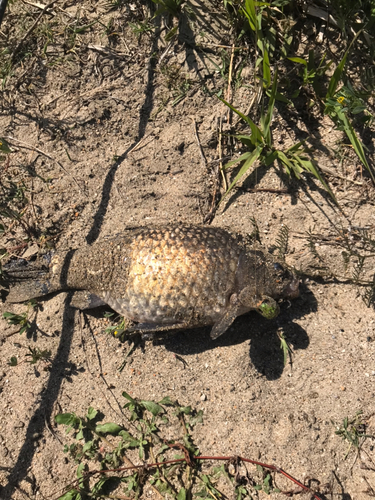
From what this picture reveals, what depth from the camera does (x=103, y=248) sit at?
3709mm

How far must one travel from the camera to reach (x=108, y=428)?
3.72 metres

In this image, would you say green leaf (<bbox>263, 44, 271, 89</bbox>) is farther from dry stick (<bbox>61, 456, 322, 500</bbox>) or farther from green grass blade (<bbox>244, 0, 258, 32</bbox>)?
dry stick (<bbox>61, 456, 322, 500</bbox>)

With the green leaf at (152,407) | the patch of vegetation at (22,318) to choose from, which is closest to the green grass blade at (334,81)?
the green leaf at (152,407)

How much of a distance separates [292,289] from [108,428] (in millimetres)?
2125

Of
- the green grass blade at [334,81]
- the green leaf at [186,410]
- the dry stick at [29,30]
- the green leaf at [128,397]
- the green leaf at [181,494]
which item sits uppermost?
the dry stick at [29,30]

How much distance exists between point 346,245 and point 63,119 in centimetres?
328

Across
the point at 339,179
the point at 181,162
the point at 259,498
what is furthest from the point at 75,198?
the point at 259,498

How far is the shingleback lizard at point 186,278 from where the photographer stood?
337 cm

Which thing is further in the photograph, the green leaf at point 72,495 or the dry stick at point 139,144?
the dry stick at point 139,144

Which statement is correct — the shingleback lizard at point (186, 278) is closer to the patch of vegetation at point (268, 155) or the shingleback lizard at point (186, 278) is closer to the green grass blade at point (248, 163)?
the green grass blade at point (248, 163)

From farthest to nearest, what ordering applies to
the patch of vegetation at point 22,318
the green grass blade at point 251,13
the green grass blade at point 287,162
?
the patch of vegetation at point 22,318, the green grass blade at point 287,162, the green grass blade at point 251,13

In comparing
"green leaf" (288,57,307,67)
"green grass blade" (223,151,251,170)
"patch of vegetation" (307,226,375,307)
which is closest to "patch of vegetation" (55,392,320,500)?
"patch of vegetation" (307,226,375,307)

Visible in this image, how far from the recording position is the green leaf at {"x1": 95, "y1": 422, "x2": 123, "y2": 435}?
3721mm

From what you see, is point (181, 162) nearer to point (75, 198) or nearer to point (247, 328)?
point (75, 198)
